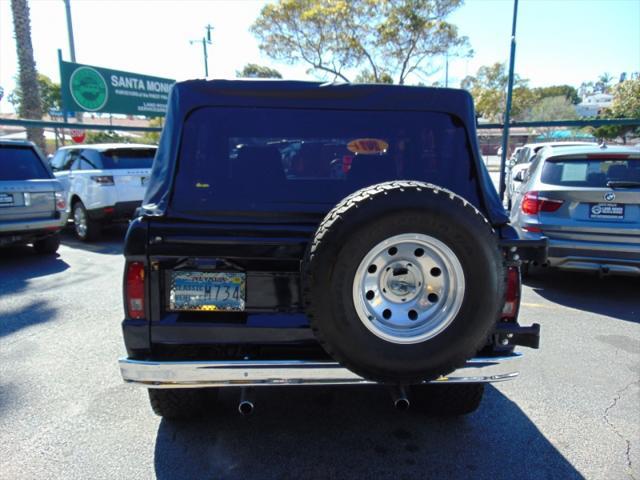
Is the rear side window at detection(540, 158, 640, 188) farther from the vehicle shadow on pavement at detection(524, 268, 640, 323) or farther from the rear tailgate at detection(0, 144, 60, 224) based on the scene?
the rear tailgate at detection(0, 144, 60, 224)

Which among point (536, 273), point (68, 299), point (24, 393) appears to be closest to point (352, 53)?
point (536, 273)

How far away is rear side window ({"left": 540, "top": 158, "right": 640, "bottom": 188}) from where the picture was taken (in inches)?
201

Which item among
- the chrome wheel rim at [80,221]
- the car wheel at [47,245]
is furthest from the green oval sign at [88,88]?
the car wheel at [47,245]

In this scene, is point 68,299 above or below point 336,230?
below

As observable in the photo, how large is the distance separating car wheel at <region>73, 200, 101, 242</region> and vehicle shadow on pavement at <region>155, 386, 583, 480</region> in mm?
6694

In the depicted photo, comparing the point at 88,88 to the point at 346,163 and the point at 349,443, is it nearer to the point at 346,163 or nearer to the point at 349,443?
the point at 346,163

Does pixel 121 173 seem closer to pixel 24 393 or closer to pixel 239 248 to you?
pixel 24 393

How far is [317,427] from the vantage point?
2.77 metres

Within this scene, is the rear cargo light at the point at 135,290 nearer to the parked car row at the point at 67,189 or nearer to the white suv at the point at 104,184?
the parked car row at the point at 67,189

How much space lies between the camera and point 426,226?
203 cm

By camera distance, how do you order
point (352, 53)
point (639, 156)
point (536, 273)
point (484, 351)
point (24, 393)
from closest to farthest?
1. point (484, 351)
2. point (24, 393)
3. point (639, 156)
4. point (536, 273)
5. point (352, 53)

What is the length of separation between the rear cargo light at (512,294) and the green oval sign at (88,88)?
15.9 m

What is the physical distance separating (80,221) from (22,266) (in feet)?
6.91

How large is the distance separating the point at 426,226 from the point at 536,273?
5162 millimetres
